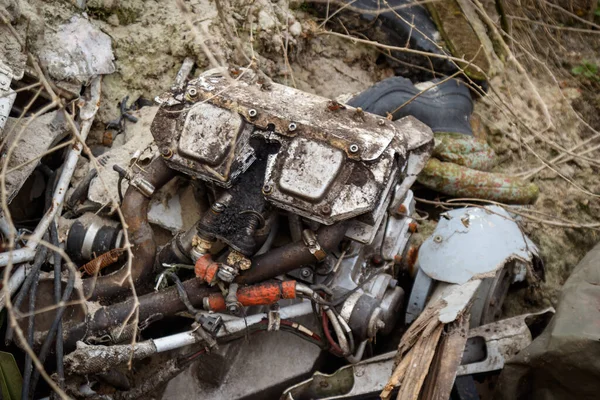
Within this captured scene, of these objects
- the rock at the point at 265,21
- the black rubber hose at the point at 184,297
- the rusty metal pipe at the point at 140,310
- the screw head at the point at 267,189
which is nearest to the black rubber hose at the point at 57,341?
the rusty metal pipe at the point at 140,310

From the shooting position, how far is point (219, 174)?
2703 mm

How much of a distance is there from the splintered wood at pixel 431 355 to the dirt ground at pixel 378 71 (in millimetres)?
1237

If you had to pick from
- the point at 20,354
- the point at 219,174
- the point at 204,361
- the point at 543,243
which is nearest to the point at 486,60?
the point at 543,243

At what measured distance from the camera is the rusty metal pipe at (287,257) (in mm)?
2771

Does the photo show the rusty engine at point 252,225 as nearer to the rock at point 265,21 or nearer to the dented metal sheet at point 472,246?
the dented metal sheet at point 472,246

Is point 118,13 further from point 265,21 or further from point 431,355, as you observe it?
point 431,355

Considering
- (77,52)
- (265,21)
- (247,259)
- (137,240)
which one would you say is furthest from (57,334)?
(265,21)

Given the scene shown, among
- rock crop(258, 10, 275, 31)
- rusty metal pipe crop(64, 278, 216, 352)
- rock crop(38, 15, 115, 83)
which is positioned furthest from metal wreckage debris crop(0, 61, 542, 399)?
rock crop(258, 10, 275, 31)

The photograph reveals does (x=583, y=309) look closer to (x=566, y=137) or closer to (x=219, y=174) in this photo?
(x=219, y=174)

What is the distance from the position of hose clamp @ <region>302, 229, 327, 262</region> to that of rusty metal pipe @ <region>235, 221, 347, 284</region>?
16 millimetres

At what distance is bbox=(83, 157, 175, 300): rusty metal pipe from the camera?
2863mm

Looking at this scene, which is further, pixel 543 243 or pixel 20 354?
pixel 543 243

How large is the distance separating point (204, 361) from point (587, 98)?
345cm

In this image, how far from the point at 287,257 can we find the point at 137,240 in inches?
28.0
